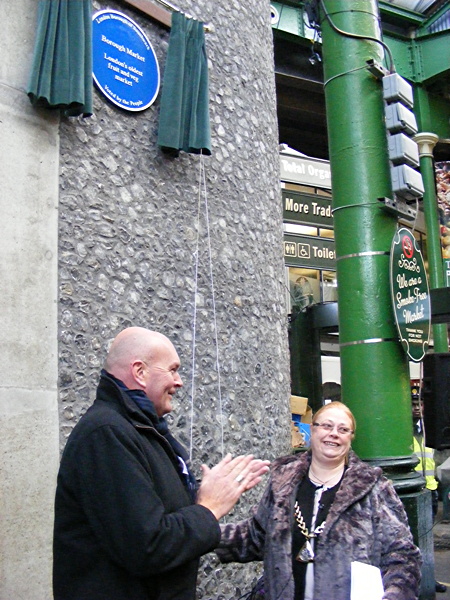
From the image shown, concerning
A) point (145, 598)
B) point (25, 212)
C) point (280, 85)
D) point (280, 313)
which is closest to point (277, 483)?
point (145, 598)

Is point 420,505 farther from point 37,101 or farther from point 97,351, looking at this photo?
point 37,101

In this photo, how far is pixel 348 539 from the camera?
2.70 meters

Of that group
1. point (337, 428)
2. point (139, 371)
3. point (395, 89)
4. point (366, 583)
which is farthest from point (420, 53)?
point (139, 371)

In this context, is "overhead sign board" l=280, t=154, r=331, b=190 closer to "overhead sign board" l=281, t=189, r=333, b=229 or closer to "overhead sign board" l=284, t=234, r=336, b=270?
"overhead sign board" l=281, t=189, r=333, b=229

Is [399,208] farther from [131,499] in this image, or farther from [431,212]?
[431,212]

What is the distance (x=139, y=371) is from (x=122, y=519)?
0.52 meters

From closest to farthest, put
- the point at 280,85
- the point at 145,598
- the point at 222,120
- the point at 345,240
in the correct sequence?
the point at 145,598
the point at 345,240
the point at 222,120
the point at 280,85

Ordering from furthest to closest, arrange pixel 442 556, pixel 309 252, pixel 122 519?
pixel 309 252
pixel 442 556
pixel 122 519

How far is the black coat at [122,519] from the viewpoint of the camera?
6.60 feet

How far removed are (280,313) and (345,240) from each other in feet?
3.81

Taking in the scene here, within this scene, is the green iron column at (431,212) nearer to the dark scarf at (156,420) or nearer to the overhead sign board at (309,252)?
the overhead sign board at (309,252)

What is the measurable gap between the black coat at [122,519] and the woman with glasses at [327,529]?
2.04ft

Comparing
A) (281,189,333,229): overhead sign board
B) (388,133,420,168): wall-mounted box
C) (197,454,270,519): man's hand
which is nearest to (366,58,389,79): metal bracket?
(388,133,420,168): wall-mounted box

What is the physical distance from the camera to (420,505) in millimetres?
5051
